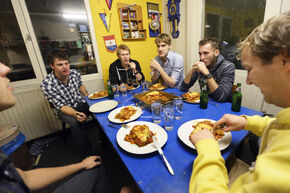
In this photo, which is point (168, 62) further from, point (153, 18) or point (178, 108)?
point (153, 18)

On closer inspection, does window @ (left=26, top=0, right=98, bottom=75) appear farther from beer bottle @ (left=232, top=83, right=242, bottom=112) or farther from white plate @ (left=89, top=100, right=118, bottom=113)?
beer bottle @ (left=232, top=83, right=242, bottom=112)

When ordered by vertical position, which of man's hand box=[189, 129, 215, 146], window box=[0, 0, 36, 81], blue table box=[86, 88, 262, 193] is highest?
window box=[0, 0, 36, 81]

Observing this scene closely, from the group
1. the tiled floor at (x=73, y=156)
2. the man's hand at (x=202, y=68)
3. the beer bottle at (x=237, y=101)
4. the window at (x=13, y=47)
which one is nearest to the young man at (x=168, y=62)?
the man's hand at (x=202, y=68)

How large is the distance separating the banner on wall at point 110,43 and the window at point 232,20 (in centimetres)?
202

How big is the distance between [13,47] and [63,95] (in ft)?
4.22

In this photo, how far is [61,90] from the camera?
1941 millimetres

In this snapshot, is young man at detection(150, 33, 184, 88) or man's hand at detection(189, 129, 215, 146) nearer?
man's hand at detection(189, 129, 215, 146)

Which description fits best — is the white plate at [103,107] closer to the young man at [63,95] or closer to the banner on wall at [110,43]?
the young man at [63,95]

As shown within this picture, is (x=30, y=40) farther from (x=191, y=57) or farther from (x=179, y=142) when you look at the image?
(x=191, y=57)

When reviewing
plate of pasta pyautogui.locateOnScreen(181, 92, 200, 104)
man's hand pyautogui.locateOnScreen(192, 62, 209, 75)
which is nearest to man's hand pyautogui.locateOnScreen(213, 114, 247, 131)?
plate of pasta pyautogui.locateOnScreen(181, 92, 200, 104)

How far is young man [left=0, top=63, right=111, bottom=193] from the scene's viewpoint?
52 centimetres

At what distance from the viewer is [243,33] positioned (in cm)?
225

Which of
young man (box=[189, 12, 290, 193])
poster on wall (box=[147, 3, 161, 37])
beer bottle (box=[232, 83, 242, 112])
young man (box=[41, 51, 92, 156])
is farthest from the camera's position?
poster on wall (box=[147, 3, 161, 37])

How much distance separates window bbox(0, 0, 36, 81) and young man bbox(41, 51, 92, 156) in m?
0.84
